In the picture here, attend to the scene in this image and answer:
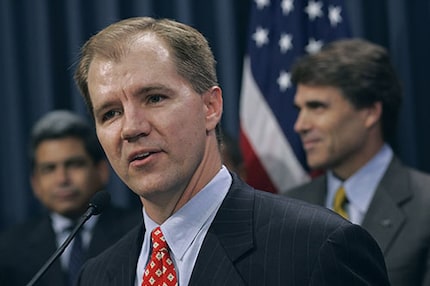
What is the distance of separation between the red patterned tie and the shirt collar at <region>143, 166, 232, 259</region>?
0.05 feet

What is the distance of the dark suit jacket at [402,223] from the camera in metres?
2.90

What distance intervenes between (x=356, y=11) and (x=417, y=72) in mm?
341

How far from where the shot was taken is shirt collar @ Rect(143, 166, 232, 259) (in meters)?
1.87

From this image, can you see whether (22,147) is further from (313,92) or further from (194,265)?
(194,265)

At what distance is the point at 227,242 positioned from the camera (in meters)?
1.81

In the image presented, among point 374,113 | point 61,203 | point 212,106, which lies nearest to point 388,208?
point 374,113

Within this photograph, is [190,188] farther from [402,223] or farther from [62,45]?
[62,45]

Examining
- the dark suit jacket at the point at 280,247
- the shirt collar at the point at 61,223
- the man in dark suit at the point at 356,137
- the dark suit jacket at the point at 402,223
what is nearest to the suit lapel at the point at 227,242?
the dark suit jacket at the point at 280,247

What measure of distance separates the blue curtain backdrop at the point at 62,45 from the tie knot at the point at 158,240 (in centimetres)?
218

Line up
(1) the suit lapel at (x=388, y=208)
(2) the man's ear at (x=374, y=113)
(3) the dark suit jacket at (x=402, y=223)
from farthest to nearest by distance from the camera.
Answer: (2) the man's ear at (x=374, y=113), (1) the suit lapel at (x=388, y=208), (3) the dark suit jacket at (x=402, y=223)

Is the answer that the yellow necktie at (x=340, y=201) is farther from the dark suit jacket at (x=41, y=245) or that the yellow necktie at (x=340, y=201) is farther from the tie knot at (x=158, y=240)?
the tie knot at (x=158, y=240)

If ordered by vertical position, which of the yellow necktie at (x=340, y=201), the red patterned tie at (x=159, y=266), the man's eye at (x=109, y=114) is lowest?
the yellow necktie at (x=340, y=201)

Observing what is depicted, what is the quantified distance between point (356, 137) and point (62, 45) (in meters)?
1.40

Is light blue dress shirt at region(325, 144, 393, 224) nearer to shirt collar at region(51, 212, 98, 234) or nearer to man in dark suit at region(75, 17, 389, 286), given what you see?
shirt collar at region(51, 212, 98, 234)
